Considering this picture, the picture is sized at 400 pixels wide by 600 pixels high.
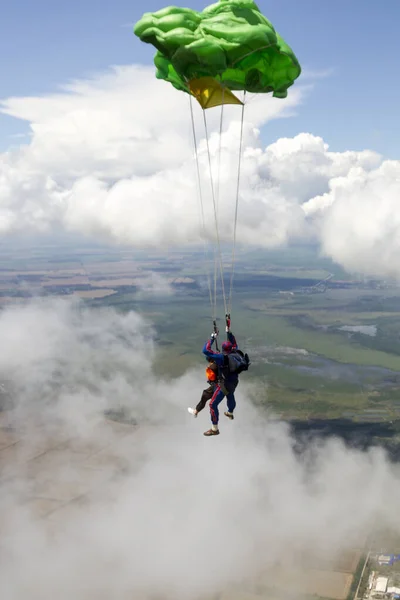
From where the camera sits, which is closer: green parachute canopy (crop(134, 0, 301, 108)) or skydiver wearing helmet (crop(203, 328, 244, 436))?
green parachute canopy (crop(134, 0, 301, 108))

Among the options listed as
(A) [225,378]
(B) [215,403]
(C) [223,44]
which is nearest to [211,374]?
(A) [225,378]

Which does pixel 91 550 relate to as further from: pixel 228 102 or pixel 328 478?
pixel 228 102

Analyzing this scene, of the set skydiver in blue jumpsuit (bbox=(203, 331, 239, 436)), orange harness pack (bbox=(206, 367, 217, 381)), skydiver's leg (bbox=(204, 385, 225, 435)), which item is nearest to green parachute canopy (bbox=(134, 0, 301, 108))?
skydiver in blue jumpsuit (bbox=(203, 331, 239, 436))

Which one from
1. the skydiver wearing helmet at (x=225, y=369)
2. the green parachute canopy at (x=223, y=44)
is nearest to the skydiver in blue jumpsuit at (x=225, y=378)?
the skydiver wearing helmet at (x=225, y=369)

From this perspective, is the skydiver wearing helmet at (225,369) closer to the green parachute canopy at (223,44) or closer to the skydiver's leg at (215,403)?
the skydiver's leg at (215,403)

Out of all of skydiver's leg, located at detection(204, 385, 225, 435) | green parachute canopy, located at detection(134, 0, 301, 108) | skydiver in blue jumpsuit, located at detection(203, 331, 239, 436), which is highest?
green parachute canopy, located at detection(134, 0, 301, 108)

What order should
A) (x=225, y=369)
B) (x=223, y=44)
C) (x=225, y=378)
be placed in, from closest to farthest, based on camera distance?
1. (x=223, y=44)
2. (x=225, y=369)
3. (x=225, y=378)

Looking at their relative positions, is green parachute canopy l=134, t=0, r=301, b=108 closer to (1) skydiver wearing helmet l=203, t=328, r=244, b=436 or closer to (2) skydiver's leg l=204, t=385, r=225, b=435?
(1) skydiver wearing helmet l=203, t=328, r=244, b=436

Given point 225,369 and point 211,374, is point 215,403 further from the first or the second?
point 225,369
